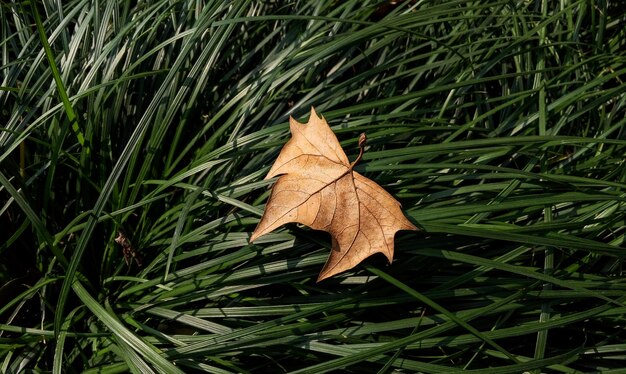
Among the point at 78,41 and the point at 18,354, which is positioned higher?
the point at 78,41

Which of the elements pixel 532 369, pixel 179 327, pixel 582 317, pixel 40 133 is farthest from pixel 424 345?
pixel 40 133

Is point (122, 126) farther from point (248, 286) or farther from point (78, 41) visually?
point (248, 286)

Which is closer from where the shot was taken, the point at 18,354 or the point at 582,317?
the point at 582,317

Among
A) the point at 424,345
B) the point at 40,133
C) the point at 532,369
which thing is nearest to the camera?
Answer: the point at 532,369
